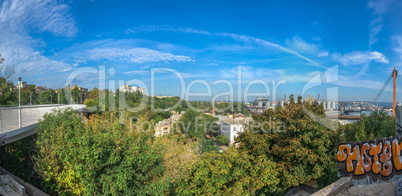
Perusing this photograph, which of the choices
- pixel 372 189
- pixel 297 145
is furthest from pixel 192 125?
pixel 372 189

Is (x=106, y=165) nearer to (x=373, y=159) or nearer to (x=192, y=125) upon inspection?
(x=373, y=159)

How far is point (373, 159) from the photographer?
728cm

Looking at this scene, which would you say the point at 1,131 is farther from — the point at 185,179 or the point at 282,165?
the point at 282,165

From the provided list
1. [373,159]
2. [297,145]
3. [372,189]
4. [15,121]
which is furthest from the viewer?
[297,145]

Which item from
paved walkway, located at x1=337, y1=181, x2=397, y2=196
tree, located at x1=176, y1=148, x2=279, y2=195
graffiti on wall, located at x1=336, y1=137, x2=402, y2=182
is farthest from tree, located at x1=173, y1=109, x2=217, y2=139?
paved walkway, located at x1=337, y1=181, x2=397, y2=196

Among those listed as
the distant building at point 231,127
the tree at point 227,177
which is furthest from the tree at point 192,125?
the tree at point 227,177

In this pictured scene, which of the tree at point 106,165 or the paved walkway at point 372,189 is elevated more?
the tree at point 106,165

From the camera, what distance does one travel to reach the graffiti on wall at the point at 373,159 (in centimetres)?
702

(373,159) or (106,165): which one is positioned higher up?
(106,165)

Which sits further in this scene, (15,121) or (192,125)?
(192,125)

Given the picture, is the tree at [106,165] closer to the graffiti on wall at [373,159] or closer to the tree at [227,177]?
the tree at [227,177]

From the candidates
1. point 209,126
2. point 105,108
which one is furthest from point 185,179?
point 209,126

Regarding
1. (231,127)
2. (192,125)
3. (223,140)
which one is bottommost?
(223,140)

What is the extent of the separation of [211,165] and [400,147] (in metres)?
6.23
